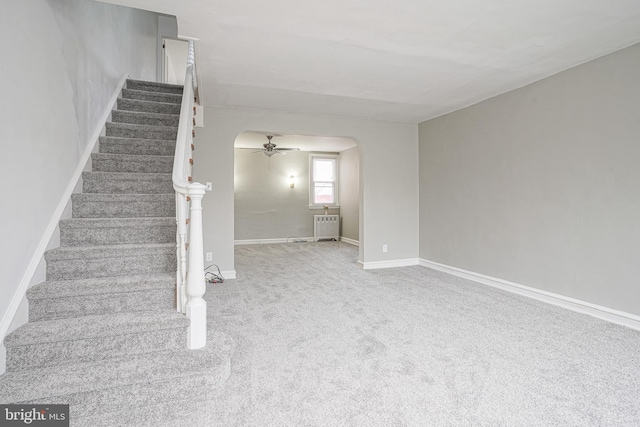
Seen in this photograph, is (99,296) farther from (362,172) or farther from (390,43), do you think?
(362,172)

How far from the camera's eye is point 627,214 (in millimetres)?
2807

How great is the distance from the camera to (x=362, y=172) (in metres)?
5.23

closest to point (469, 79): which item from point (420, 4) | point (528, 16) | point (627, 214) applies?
point (528, 16)

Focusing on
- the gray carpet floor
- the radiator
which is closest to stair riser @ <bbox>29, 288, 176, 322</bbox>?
the gray carpet floor

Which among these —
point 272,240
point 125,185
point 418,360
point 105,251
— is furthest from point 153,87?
point 418,360

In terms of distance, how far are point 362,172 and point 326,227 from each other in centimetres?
346

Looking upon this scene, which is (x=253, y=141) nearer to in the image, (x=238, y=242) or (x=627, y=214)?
(x=238, y=242)

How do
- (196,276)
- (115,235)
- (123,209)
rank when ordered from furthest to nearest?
(123,209) < (115,235) < (196,276)

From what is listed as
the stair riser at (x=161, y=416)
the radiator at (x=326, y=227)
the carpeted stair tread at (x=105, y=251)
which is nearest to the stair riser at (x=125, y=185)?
the carpeted stair tread at (x=105, y=251)

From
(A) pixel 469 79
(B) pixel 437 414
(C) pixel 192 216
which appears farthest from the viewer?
(A) pixel 469 79

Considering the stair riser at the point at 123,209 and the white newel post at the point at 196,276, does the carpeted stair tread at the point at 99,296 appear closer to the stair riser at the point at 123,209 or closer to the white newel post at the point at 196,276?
the white newel post at the point at 196,276

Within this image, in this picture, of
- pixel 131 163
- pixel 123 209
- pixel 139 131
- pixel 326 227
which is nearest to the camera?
pixel 123 209

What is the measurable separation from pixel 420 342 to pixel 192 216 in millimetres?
1930

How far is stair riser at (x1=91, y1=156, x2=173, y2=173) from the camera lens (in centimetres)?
315
